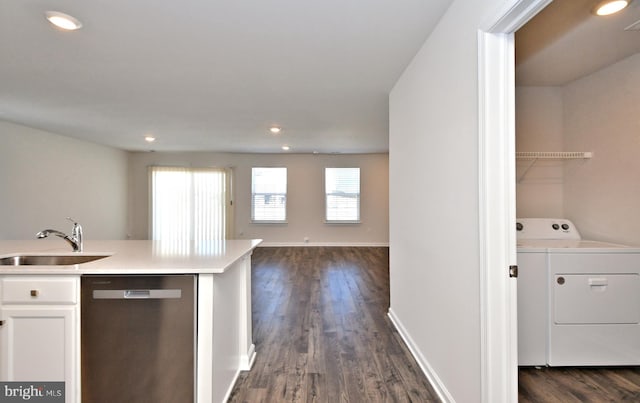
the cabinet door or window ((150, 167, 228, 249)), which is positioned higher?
window ((150, 167, 228, 249))

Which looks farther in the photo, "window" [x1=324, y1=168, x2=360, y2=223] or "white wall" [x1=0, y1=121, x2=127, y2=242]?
"window" [x1=324, y1=168, x2=360, y2=223]

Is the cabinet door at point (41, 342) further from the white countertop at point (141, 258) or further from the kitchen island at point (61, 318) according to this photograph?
the white countertop at point (141, 258)

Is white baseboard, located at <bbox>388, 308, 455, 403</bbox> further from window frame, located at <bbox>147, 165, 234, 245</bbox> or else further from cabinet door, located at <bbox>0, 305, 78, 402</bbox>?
window frame, located at <bbox>147, 165, 234, 245</bbox>

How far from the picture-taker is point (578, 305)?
2066mm

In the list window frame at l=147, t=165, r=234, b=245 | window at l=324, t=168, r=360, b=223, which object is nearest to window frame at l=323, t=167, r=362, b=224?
window at l=324, t=168, r=360, b=223

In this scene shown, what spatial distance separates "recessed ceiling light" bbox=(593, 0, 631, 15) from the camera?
1.66 meters

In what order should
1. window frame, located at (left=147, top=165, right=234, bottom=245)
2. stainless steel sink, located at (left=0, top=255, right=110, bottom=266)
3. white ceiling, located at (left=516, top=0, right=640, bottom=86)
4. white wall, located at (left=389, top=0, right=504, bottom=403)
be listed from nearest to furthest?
white wall, located at (left=389, top=0, right=504, bottom=403) → white ceiling, located at (left=516, top=0, right=640, bottom=86) → stainless steel sink, located at (left=0, top=255, right=110, bottom=266) → window frame, located at (left=147, top=165, right=234, bottom=245)

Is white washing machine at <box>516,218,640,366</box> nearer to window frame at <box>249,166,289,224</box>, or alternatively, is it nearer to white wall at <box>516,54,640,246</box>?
white wall at <box>516,54,640,246</box>

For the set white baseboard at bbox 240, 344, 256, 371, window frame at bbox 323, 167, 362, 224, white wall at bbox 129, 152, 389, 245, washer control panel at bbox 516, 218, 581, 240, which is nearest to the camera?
white baseboard at bbox 240, 344, 256, 371

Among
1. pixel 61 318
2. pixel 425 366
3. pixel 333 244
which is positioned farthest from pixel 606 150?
pixel 333 244

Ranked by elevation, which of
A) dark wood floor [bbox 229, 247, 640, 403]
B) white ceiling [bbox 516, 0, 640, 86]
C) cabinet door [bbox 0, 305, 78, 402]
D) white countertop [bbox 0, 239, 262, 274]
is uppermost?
white ceiling [bbox 516, 0, 640, 86]

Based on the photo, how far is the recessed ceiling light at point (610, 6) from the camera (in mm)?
1661

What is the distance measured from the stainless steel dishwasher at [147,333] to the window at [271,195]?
599 cm

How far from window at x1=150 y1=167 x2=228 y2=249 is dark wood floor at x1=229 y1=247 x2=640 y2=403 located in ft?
12.5
